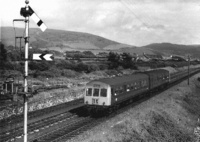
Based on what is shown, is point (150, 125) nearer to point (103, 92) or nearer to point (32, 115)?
point (103, 92)

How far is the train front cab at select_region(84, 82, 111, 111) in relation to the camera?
22.3 meters

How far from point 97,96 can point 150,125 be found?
5119 mm

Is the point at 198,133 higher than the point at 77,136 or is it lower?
lower

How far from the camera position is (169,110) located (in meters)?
29.2

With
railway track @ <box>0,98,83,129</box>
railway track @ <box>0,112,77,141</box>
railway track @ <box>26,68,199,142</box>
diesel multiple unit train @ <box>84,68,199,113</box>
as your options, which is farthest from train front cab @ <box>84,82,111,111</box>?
railway track @ <box>0,98,83,129</box>

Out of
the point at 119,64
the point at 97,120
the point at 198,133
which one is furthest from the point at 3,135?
the point at 119,64

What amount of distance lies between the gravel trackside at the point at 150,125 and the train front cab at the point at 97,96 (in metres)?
1.57

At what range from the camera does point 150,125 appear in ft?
74.3

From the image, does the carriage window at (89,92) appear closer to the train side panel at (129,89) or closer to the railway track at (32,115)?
the train side panel at (129,89)

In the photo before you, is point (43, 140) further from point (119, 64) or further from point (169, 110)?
point (119, 64)

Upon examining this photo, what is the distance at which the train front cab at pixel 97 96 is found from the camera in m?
22.3

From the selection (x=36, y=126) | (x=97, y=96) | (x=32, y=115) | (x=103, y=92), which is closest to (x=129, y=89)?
(x=103, y=92)

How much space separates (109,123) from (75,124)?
263 cm

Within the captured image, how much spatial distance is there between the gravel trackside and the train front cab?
1.57 m
